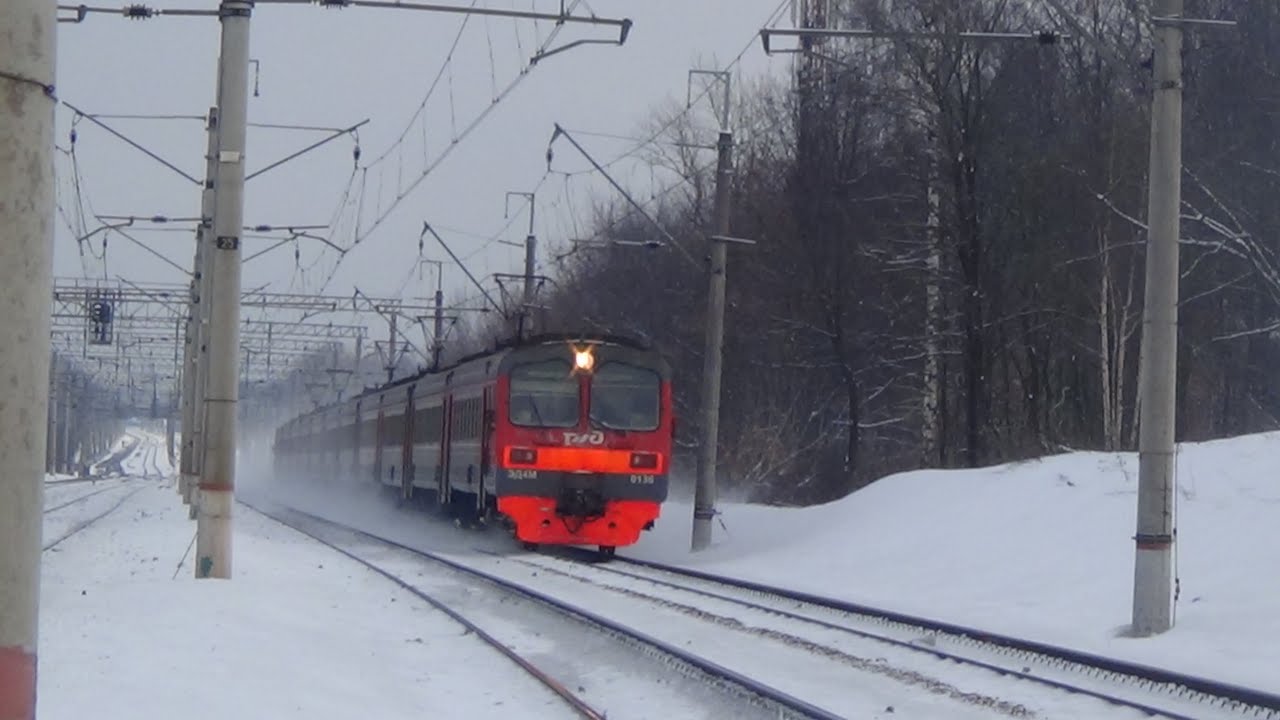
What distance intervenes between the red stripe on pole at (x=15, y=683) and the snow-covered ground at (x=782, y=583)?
5.40 meters

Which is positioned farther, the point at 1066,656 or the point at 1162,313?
the point at 1162,313

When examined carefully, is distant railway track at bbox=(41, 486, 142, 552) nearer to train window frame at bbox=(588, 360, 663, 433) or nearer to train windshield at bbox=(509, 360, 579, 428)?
train windshield at bbox=(509, 360, 579, 428)

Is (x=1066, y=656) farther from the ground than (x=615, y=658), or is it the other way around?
(x=1066, y=656)

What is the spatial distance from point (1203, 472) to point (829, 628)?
21.2 feet

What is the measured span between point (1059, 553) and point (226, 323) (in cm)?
930

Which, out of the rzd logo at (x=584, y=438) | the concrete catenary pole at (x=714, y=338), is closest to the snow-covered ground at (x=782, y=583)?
the concrete catenary pole at (x=714, y=338)

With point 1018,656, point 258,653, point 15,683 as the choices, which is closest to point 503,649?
point 258,653

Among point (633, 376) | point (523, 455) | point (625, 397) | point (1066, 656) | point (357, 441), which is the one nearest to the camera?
point (1066, 656)

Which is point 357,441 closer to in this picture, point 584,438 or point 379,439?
point 379,439

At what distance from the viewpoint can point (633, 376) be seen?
27766 millimetres

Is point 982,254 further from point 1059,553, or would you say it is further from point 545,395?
point 1059,553

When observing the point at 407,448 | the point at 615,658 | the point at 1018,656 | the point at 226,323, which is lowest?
the point at 615,658

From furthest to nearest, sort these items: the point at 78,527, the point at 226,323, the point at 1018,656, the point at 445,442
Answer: the point at 78,527 → the point at 445,442 → the point at 226,323 → the point at 1018,656

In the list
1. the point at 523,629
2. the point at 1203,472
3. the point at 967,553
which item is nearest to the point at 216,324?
the point at 523,629
